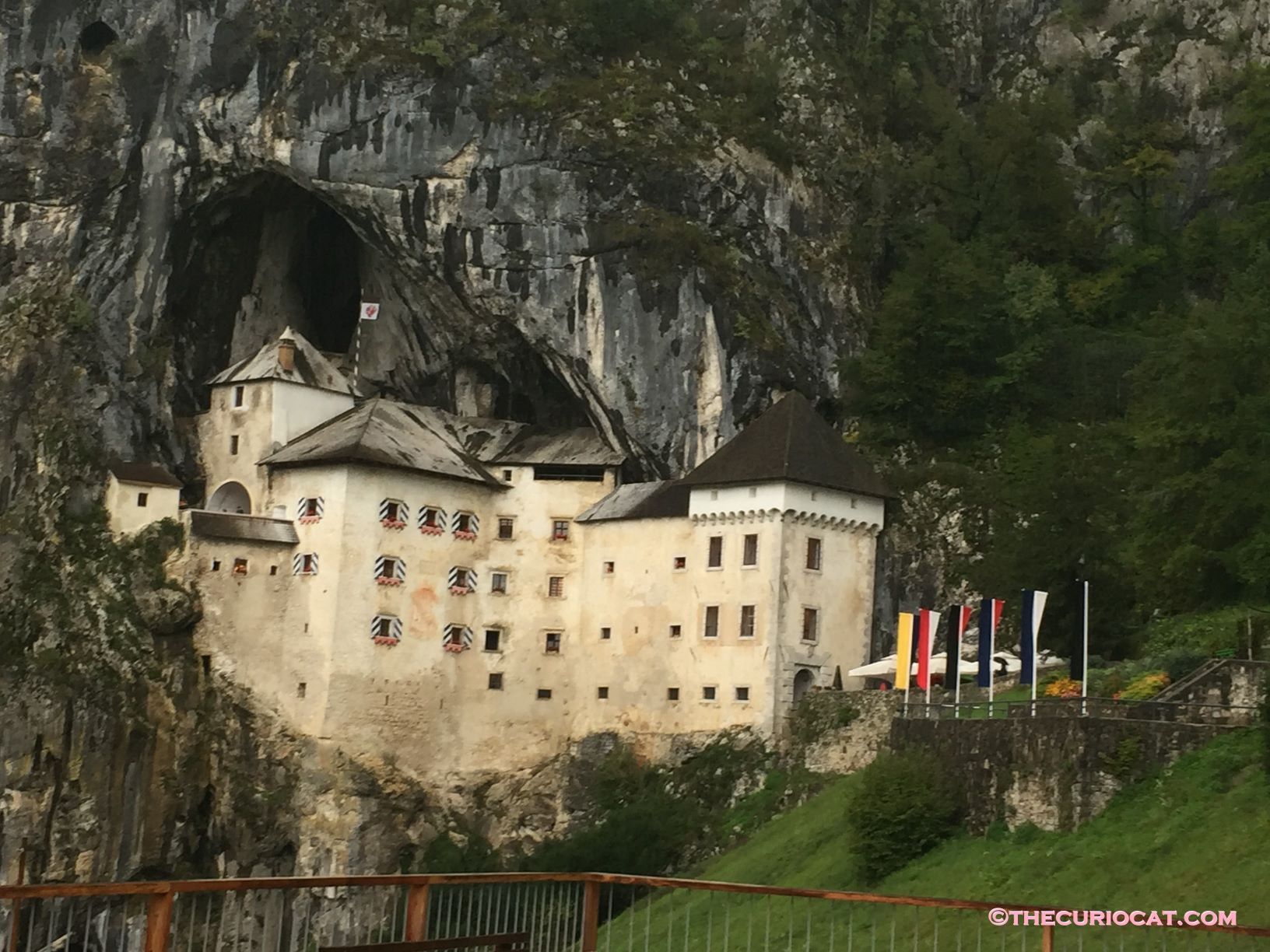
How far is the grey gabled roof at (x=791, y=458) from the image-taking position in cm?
7056

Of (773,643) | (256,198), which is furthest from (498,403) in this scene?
(773,643)

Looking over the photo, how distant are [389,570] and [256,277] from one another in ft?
48.5

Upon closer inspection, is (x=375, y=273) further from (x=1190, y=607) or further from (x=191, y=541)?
(x=1190, y=607)

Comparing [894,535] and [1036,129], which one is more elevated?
[1036,129]

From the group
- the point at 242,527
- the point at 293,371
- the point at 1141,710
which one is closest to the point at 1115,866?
the point at 1141,710

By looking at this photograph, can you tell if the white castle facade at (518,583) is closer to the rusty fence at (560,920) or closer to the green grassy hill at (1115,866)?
the rusty fence at (560,920)

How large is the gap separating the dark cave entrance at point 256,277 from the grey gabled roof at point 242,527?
7.55m

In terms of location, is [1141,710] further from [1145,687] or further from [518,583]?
[518,583]

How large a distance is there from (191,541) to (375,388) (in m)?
11.1

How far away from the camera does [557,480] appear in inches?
2977

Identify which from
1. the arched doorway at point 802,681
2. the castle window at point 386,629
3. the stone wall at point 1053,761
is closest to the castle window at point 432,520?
the castle window at point 386,629

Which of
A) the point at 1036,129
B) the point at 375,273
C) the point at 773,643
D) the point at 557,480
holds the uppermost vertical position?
the point at 1036,129

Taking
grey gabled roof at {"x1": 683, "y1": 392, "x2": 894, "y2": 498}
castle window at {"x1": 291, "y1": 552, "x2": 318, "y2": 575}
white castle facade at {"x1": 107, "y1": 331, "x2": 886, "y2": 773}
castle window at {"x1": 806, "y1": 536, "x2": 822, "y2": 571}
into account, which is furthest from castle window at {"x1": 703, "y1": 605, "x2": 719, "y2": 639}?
castle window at {"x1": 291, "y1": 552, "x2": 318, "y2": 575}

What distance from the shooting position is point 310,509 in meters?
73.7
